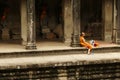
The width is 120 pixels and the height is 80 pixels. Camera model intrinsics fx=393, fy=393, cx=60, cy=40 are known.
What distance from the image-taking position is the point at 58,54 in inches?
664

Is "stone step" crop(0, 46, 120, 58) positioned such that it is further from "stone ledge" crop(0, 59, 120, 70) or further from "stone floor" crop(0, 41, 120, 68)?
"stone ledge" crop(0, 59, 120, 70)

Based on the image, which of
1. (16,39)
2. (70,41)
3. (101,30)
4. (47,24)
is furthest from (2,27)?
(101,30)

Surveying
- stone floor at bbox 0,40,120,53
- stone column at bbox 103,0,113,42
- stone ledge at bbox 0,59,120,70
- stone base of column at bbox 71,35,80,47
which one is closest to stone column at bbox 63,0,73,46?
stone floor at bbox 0,40,120,53

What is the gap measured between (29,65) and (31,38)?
3.03m

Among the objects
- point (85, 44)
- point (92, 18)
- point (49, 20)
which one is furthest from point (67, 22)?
point (92, 18)

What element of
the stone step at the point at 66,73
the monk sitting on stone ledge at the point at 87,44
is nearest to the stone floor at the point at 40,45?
the monk sitting on stone ledge at the point at 87,44

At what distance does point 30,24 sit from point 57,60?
271cm

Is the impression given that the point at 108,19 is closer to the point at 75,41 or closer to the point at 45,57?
the point at 75,41

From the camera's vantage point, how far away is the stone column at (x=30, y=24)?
17.1 m

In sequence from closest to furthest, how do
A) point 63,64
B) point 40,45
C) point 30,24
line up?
point 63,64 → point 30,24 → point 40,45

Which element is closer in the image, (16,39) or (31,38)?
(31,38)

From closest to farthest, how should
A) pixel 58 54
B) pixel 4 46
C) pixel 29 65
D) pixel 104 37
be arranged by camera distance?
1. pixel 29 65
2. pixel 58 54
3. pixel 4 46
4. pixel 104 37

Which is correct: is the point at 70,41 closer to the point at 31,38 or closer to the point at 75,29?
the point at 75,29

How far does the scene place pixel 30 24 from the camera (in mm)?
17234
